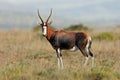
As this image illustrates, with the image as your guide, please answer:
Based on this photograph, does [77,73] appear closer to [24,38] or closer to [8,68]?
[8,68]

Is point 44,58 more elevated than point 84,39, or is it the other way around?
point 84,39

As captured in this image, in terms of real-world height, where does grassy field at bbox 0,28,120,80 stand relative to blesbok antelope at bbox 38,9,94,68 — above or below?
below

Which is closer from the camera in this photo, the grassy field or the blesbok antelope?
the grassy field

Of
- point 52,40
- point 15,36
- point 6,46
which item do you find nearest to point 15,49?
point 6,46

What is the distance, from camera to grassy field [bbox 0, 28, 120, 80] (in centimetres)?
1469

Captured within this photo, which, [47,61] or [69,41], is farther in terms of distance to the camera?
[47,61]

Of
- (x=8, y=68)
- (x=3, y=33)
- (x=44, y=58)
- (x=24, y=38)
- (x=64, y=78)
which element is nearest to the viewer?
(x=64, y=78)

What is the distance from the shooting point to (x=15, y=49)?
2450 centimetres

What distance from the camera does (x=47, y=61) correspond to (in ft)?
66.6

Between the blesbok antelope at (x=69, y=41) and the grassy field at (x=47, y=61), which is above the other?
the blesbok antelope at (x=69, y=41)

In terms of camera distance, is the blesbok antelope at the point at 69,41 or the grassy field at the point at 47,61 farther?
the blesbok antelope at the point at 69,41

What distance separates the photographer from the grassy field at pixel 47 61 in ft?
48.2

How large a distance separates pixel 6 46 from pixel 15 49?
1.84 metres

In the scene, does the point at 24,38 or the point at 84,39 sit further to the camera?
the point at 24,38
